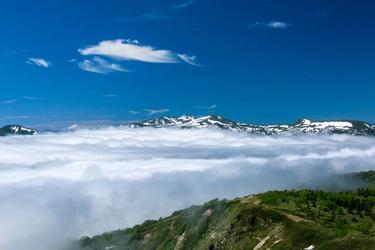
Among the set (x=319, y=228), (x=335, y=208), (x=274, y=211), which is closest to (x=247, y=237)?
(x=274, y=211)

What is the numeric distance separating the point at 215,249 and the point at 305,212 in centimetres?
4813

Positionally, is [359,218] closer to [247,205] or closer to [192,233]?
[247,205]

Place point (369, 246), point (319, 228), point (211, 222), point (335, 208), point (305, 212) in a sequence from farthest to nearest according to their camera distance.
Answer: point (211, 222) < point (335, 208) < point (305, 212) < point (319, 228) < point (369, 246)

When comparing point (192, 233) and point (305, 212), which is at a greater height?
point (305, 212)

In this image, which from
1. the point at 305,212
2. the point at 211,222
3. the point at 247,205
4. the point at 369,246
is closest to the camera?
the point at 369,246

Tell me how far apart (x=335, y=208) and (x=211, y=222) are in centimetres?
6770

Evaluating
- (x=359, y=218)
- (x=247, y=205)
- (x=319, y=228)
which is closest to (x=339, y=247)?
(x=319, y=228)

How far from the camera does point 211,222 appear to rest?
181 meters

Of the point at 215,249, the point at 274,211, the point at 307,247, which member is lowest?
the point at 215,249

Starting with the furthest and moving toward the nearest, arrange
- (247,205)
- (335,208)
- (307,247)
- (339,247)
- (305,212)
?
(247,205), (335,208), (305,212), (307,247), (339,247)

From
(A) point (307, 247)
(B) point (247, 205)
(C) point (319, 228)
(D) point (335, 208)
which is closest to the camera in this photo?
(A) point (307, 247)

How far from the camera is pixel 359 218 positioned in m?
139

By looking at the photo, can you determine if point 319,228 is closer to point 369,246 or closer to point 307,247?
point 307,247

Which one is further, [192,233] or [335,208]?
[192,233]
